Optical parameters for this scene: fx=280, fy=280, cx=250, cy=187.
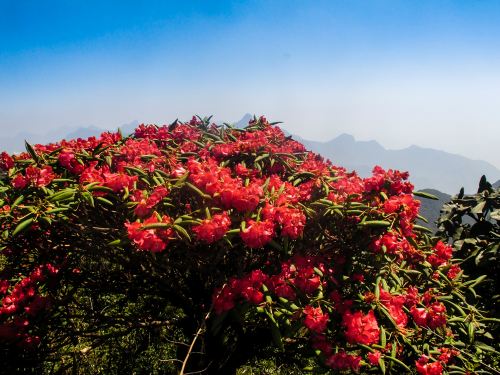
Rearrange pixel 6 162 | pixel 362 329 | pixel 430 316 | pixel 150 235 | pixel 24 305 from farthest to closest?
pixel 24 305 < pixel 6 162 < pixel 430 316 < pixel 362 329 < pixel 150 235

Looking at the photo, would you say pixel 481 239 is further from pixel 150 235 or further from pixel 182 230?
pixel 150 235

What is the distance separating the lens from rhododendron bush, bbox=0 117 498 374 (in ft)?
4.99

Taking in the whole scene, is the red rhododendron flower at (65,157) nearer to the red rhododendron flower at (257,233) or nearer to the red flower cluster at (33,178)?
the red flower cluster at (33,178)

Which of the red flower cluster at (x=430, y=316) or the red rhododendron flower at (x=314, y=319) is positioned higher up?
the red rhododendron flower at (x=314, y=319)

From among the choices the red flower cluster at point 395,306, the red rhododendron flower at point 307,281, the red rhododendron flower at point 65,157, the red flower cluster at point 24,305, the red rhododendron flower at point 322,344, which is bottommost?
the red flower cluster at point 24,305

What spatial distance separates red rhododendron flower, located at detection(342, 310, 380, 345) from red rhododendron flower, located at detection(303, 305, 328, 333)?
0.16 meters

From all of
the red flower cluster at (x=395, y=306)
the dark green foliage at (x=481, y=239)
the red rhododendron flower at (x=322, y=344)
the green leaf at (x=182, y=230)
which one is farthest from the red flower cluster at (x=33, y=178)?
the dark green foliage at (x=481, y=239)

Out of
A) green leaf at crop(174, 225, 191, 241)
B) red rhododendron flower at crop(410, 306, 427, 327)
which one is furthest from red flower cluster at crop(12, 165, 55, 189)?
red rhododendron flower at crop(410, 306, 427, 327)

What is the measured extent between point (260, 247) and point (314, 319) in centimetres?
48

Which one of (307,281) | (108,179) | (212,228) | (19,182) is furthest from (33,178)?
(307,281)

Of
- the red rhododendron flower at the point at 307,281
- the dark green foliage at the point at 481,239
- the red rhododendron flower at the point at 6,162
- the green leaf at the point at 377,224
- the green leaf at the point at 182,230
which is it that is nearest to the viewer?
the green leaf at the point at 182,230

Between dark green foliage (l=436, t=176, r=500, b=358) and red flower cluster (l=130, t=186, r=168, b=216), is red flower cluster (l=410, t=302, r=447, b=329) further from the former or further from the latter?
red flower cluster (l=130, t=186, r=168, b=216)

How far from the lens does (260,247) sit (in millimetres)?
1678

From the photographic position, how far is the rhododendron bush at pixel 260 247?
1522mm
